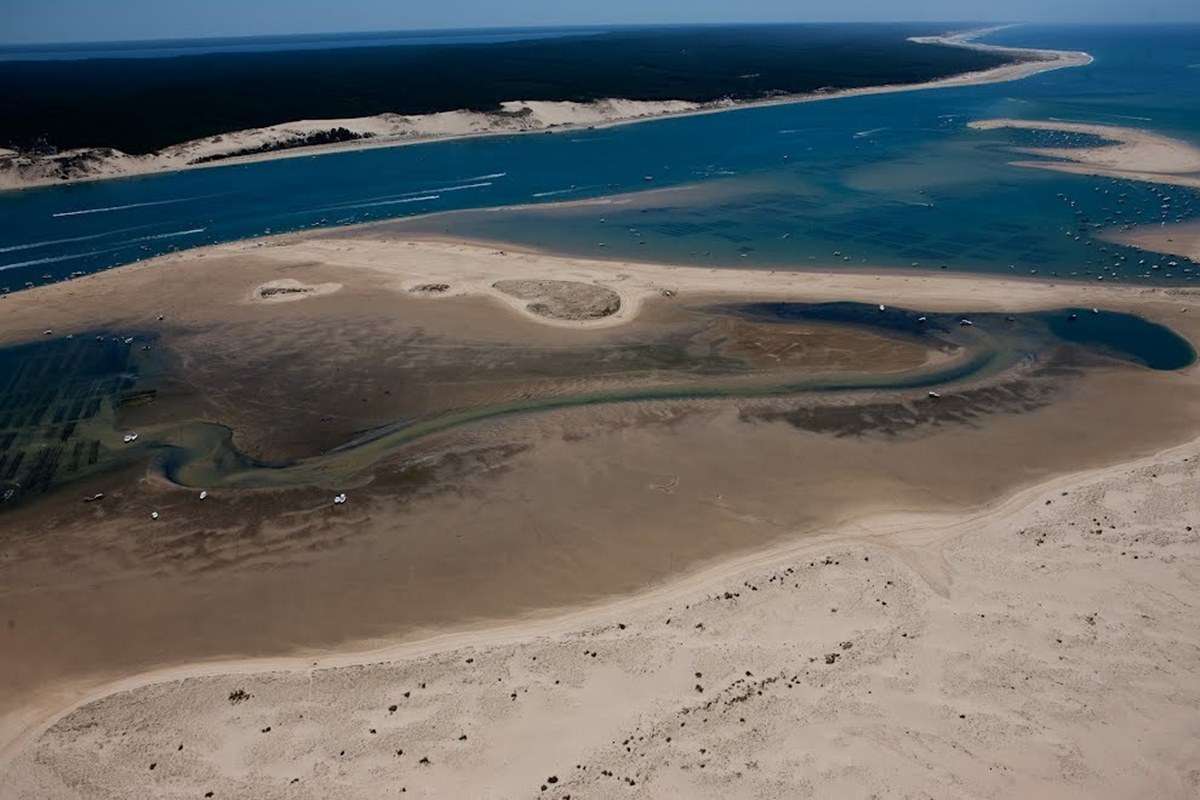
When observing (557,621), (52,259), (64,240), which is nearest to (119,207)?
(64,240)

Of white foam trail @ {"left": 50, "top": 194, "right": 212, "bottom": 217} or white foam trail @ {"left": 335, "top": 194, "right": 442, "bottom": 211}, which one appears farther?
white foam trail @ {"left": 335, "top": 194, "right": 442, "bottom": 211}

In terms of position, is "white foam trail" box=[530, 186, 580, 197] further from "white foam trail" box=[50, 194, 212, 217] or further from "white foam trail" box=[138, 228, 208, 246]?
"white foam trail" box=[50, 194, 212, 217]

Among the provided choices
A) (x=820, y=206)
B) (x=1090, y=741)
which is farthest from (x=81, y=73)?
(x=1090, y=741)

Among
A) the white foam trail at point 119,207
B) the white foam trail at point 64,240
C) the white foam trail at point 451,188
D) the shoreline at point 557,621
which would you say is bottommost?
the shoreline at point 557,621

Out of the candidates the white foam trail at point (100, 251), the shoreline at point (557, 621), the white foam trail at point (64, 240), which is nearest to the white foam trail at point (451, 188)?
the white foam trail at point (100, 251)

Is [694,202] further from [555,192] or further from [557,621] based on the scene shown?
[557,621]

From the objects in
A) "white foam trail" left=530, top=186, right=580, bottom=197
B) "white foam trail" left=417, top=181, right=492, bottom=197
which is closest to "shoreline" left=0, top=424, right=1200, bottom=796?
"white foam trail" left=530, top=186, right=580, bottom=197

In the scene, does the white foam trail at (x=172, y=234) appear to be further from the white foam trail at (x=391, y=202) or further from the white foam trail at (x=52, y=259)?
the white foam trail at (x=391, y=202)
